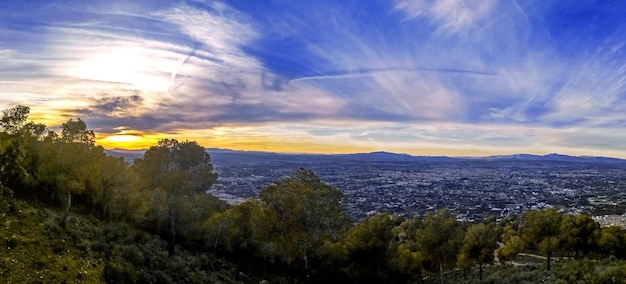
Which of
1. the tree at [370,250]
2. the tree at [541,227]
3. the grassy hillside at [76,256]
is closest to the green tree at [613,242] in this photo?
the tree at [541,227]

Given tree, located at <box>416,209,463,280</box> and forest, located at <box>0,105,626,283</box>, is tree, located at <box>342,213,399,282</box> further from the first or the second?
tree, located at <box>416,209,463,280</box>

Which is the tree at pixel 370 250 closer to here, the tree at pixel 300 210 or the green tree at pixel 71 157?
the tree at pixel 300 210

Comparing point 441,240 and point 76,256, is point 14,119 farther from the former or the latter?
point 441,240

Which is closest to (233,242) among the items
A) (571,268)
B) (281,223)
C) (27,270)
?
(281,223)

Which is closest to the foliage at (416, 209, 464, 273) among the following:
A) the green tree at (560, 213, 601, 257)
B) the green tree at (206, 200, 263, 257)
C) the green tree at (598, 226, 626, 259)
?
the green tree at (560, 213, 601, 257)

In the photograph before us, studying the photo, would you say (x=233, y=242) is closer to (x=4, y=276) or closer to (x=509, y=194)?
(x=4, y=276)

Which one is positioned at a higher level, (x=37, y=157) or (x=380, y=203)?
(x=37, y=157)
